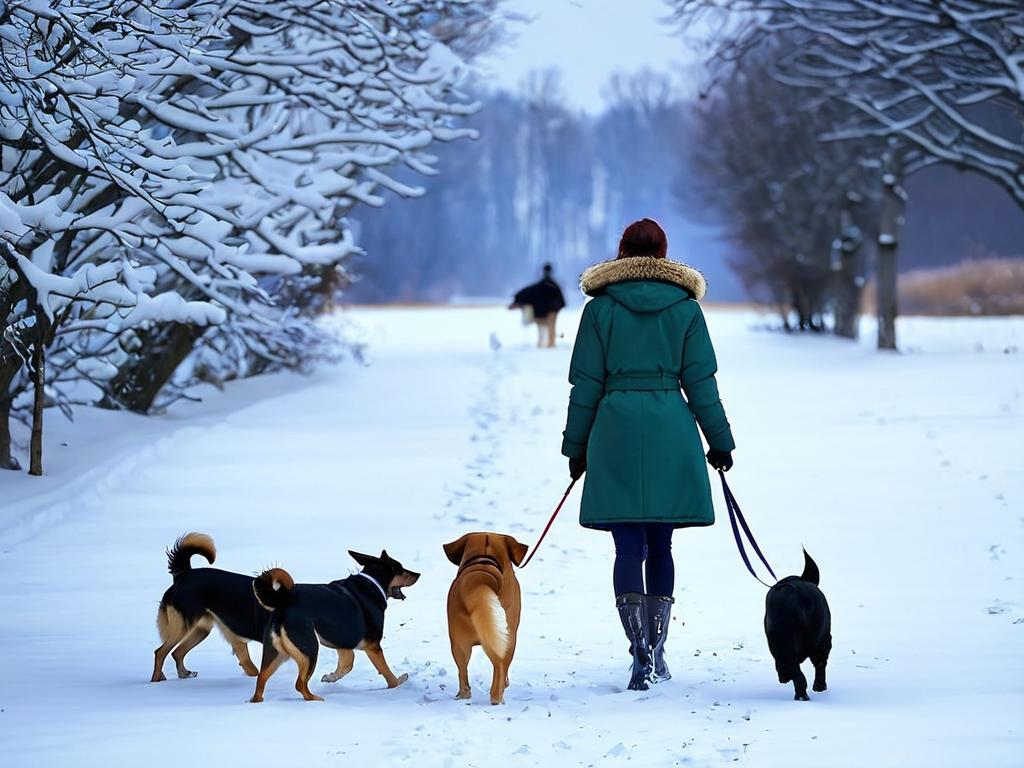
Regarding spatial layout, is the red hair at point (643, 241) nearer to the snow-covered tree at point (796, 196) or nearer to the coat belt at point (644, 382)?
the coat belt at point (644, 382)

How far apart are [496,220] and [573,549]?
85294 millimetres

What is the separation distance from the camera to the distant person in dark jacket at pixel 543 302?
103 ft

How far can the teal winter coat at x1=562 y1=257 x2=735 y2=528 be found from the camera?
6520mm

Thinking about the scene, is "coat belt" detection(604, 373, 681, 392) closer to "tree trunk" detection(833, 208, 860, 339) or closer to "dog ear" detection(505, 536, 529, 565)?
"dog ear" detection(505, 536, 529, 565)

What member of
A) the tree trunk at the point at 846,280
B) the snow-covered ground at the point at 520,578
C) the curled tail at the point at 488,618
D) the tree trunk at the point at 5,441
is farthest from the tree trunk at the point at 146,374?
the tree trunk at the point at 846,280

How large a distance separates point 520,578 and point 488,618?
3.65 m

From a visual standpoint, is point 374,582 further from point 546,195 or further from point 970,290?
point 546,195

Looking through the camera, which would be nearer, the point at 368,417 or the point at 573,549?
the point at 573,549

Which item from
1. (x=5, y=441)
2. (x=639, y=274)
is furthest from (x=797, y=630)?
(x=5, y=441)

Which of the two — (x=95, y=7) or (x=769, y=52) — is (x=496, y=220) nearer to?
(x=769, y=52)

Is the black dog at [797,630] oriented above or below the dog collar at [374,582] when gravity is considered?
below

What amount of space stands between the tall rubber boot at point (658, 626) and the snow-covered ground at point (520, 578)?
0.09 meters

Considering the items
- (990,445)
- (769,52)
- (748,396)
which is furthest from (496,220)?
(990,445)

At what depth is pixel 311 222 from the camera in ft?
60.3
